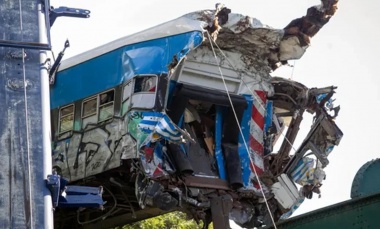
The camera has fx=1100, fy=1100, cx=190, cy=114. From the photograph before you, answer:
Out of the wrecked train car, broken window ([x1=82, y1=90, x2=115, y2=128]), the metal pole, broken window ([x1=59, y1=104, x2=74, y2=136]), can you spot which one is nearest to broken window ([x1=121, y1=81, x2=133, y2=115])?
the wrecked train car

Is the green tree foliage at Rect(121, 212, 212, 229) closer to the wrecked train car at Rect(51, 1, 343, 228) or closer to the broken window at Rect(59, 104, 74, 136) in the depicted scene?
the wrecked train car at Rect(51, 1, 343, 228)

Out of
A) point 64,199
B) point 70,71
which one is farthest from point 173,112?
point 64,199

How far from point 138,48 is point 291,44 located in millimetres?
3090

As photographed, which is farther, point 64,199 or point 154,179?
point 154,179

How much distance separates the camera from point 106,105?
19656 mm

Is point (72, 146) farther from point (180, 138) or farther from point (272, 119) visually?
point (272, 119)

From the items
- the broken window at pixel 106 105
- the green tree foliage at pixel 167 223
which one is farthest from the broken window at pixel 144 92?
the green tree foliage at pixel 167 223

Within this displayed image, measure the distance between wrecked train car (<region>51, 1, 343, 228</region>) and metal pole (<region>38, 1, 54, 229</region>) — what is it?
21.3ft

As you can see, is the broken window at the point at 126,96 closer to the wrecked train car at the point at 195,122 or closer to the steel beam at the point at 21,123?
the wrecked train car at the point at 195,122

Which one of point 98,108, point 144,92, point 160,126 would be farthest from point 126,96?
point 160,126

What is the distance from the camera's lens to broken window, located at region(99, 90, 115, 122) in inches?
769

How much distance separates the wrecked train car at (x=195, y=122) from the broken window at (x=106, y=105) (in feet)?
0.06

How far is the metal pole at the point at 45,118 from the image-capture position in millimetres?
10930

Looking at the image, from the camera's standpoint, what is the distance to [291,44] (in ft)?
67.8
